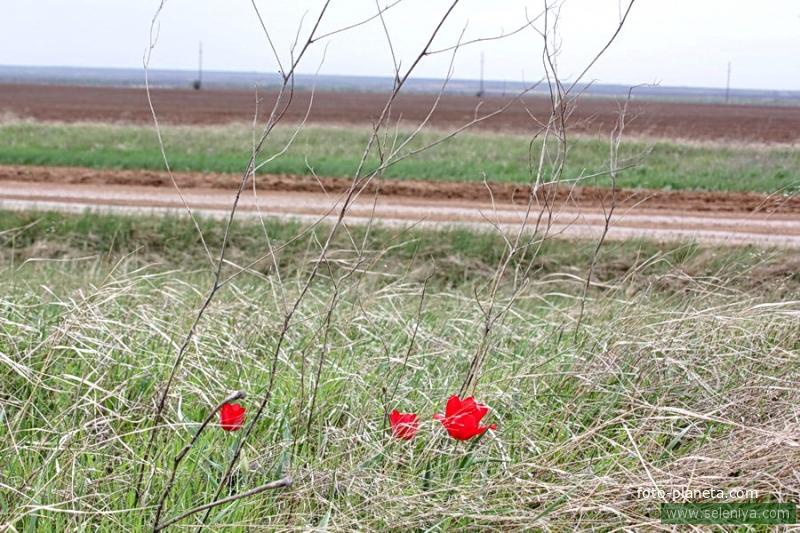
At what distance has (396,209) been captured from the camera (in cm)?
1382

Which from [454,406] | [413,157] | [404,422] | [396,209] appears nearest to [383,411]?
[404,422]

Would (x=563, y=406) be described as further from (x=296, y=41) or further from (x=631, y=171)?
(x=631, y=171)

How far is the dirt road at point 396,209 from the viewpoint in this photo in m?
11.9

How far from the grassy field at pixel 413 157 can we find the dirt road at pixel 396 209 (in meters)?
1.09

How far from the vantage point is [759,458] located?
3100 millimetres

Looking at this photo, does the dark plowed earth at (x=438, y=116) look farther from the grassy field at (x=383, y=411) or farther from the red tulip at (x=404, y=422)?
the red tulip at (x=404, y=422)

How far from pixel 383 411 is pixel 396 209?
10313 mm

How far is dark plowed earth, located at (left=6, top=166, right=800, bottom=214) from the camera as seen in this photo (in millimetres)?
15195

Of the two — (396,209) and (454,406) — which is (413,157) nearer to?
(396,209)

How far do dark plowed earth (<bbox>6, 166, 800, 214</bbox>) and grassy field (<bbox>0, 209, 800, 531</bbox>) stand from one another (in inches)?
389

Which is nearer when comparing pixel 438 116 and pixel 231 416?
pixel 231 416

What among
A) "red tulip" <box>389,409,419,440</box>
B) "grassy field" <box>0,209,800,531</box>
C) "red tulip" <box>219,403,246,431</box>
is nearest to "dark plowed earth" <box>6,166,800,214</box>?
"grassy field" <box>0,209,800,531</box>

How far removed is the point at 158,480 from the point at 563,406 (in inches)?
59.0

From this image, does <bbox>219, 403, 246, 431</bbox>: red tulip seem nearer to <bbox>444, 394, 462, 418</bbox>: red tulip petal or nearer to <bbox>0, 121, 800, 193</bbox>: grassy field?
<bbox>444, 394, 462, 418</bbox>: red tulip petal
